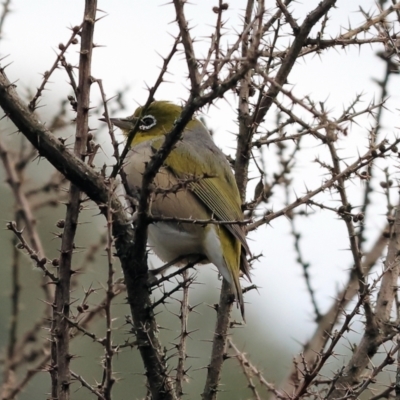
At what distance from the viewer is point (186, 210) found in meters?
4.89

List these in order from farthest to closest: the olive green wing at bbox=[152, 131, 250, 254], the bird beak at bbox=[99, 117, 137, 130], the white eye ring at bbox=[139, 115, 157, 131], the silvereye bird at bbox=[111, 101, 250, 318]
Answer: the white eye ring at bbox=[139, 115, 157, 131] → the bird beak at bbox=[99, 117, 137, 130] → the olive green wing at bbox=[152, 131, 250, 254] → the silvereye bird at bbox=[111, 101, 250, 318]

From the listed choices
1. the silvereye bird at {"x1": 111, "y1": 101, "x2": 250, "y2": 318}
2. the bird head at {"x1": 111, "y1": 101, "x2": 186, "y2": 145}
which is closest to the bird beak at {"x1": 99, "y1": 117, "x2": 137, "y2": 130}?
the bird head at {"x1": 111, "y1": 101, "x2": 186, "y2": 145}

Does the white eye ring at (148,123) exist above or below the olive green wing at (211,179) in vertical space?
above

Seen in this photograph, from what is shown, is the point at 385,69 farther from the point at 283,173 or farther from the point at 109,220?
the point at 109,220

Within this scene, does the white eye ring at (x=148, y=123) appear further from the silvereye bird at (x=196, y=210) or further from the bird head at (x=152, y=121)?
the silvereye bird at (x=196, y=210)

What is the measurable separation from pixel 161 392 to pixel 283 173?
6.31ft

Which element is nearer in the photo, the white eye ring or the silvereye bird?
the silvereye bird

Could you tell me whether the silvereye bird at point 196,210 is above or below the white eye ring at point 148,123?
below

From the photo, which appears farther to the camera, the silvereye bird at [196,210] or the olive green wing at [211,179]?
the olive green wing at [211,179]

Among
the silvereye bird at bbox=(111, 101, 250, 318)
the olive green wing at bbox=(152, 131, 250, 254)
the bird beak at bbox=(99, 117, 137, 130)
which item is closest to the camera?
the silvereye bird at bbox=(111, 101, 250, 318)

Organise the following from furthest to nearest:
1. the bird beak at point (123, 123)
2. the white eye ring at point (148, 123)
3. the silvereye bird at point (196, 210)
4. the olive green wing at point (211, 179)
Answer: the white eye ring at point (148, 123) → the bird beak at point (123, 123) → the olive green wing at point (211, 179) → the silvereye bird at point (196, 210)

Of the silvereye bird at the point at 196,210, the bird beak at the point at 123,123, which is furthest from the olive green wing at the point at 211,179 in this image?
the bird beak at the point at 123,123

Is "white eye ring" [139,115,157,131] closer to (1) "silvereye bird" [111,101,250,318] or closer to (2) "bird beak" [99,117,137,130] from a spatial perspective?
(2) "bird beak" [99,117,137,130]

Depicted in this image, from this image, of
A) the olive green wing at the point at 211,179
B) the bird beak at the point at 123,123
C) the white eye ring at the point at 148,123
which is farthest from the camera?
the white eye ring at the point at 148,123
